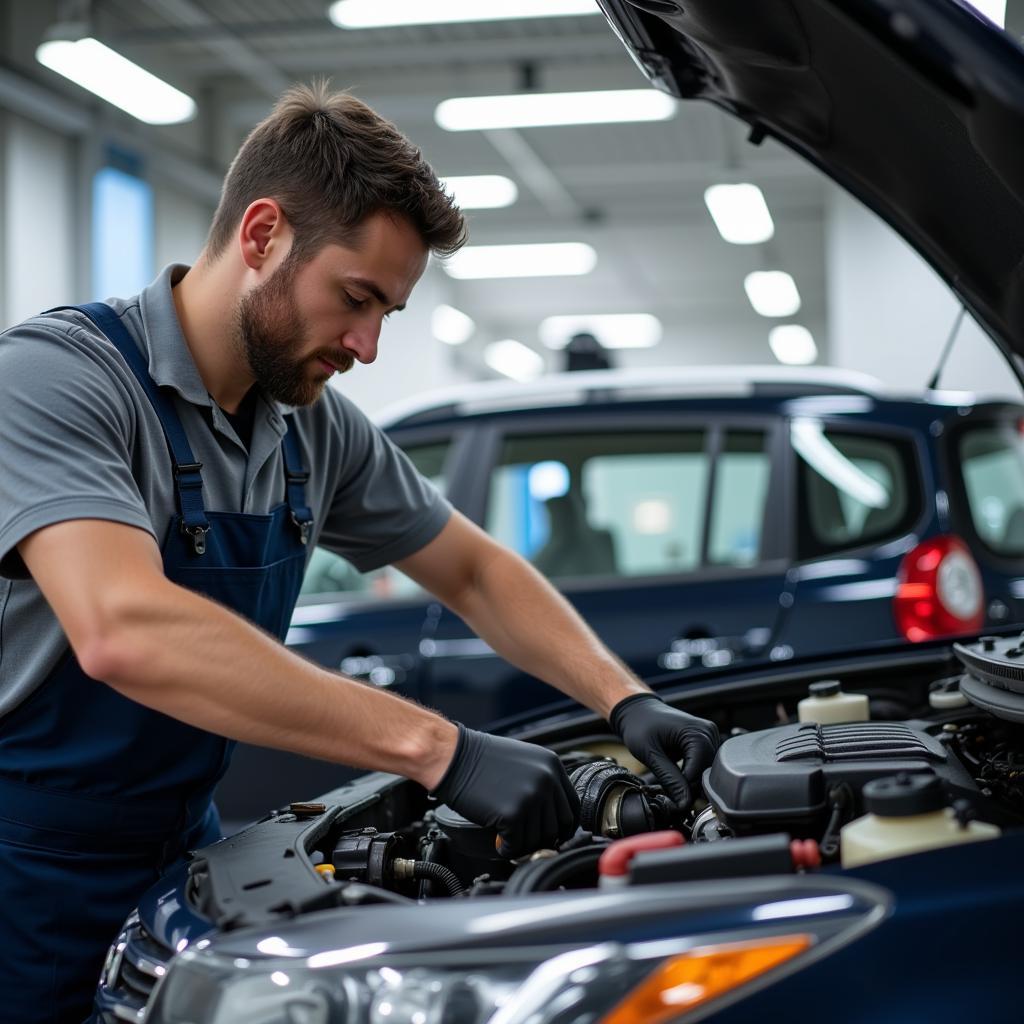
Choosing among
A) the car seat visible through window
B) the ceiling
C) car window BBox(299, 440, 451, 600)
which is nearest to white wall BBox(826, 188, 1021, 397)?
the ceiling

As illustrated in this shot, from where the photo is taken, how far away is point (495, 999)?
3.19 feet

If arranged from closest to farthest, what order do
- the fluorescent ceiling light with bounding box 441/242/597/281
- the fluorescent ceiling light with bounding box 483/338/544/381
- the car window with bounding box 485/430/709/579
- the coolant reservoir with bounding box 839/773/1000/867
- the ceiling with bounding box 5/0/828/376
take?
the coolant reservoir with bounding box 839/773/1000/867
the car window with bounding box 485/430/709/579
the ceiling with bounding box 5/0/828/376
the fluorescent ceiling light with bounding box 441/242/597/281
the fluorescent ceiling light with bounding box 483/338/544/381

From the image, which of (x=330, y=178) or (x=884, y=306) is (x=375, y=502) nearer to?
(x=330, y=178)

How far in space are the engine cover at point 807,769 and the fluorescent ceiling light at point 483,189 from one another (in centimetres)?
907

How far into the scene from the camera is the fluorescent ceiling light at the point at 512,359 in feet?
58.8

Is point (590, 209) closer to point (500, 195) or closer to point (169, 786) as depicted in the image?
point (500, 195)

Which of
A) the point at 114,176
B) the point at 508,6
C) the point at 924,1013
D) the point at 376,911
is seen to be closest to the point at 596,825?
the point at 376,911

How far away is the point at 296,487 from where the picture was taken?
1923 mm

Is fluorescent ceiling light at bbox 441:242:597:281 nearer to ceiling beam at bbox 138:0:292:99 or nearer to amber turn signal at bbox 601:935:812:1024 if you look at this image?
ceiling beam at bbox 138:0:292:99

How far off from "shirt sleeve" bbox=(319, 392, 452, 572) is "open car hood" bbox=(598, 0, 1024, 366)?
2.45 ft

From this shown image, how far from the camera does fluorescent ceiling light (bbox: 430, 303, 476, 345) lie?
48.5ft

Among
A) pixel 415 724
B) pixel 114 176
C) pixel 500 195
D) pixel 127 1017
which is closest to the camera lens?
pixel 127 1017

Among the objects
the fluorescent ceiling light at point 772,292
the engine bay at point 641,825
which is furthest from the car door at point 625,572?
the fluorescent ceiling light at point 772,292

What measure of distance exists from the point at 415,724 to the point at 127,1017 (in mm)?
428
